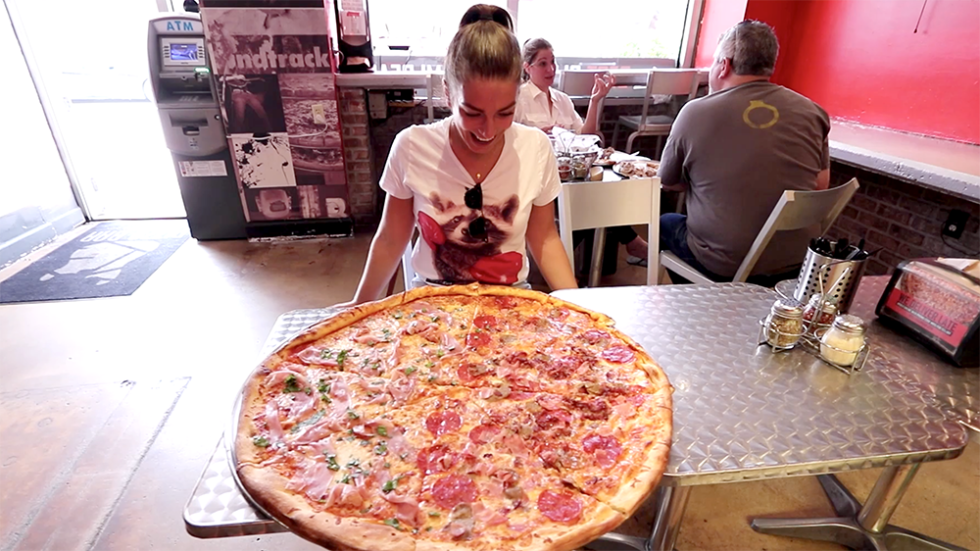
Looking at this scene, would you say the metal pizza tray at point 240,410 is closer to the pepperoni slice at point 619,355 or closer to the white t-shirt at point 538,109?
the pepperoni slice at point 619,355

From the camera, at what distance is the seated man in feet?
6.56

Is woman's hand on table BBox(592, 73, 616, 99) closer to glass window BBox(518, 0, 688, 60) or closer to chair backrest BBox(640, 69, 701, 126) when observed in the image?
chair backrest BBox(640, 69, 701, 126)

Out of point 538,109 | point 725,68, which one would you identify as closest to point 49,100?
point 538,109

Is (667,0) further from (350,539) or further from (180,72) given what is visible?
(350,539)

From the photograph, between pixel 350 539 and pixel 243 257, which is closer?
pixel 350 539

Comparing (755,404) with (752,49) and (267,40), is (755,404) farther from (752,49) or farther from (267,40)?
(267,40)

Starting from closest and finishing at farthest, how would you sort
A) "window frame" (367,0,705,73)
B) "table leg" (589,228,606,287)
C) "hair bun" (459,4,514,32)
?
"hair bun" (459,4,514,32)
"table leg" (589,228,606,287)
"window frame" (367,0,705,73)

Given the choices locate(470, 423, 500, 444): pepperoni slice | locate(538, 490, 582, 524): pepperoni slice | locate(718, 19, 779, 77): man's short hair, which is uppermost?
locate(718, 19, 779, 77): man's short hair

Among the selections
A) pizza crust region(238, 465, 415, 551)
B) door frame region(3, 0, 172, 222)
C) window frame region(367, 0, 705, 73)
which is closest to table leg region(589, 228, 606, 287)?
pizza crust region(238, 465, 415, 551)

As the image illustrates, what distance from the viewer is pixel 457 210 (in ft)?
5.20

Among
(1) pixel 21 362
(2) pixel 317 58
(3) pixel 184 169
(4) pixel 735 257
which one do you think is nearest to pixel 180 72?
(3) pixel 184 169

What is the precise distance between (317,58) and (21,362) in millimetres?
2396

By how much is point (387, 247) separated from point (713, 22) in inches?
180

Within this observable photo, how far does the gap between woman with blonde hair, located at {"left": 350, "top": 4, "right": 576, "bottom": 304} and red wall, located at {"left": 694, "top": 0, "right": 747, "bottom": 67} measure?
11.4 feet
